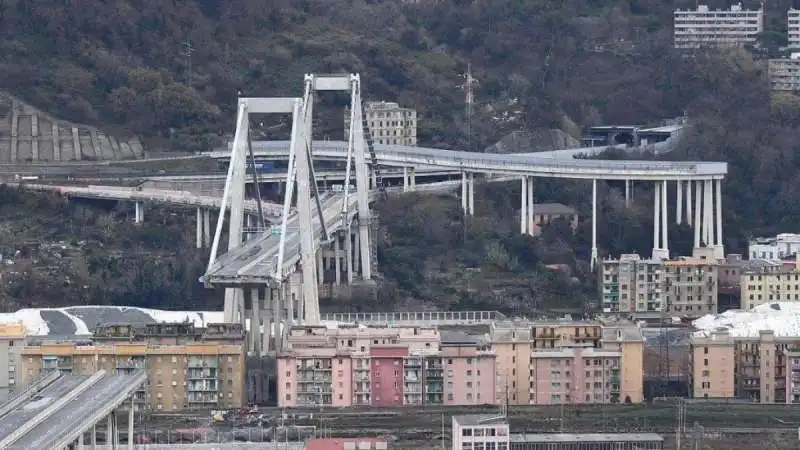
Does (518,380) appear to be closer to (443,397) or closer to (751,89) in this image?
(443,397)

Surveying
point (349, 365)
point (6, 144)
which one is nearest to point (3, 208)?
point (6, 144)

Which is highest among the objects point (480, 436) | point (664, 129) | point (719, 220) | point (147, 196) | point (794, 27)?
point (794, 27)

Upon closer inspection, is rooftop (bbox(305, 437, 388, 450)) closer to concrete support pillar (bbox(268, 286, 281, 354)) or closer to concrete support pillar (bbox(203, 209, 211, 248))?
concrete support pillar (bbox(268, 286, 281, 354))

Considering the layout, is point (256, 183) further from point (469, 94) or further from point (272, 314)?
point (469, 94)

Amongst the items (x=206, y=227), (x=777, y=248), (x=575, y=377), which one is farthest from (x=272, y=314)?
(x=777, y=248)

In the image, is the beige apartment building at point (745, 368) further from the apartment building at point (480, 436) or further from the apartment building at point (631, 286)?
the apartment building at point (631, 286)

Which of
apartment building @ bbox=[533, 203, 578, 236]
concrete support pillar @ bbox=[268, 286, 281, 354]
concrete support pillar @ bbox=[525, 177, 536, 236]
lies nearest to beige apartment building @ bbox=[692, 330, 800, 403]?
concrete support pillar @ bbox=[268, 286, 281, 354]

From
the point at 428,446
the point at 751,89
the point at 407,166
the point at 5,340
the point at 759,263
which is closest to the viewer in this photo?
the point at 428,446
